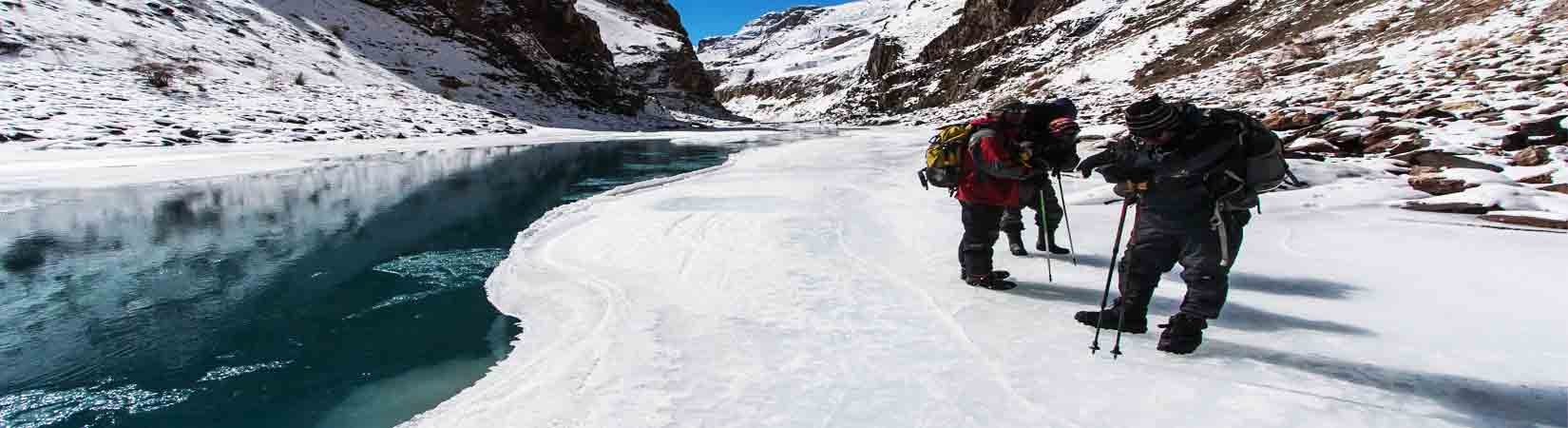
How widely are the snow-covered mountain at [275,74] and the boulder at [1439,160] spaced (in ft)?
89.4

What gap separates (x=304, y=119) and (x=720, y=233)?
77.9ft

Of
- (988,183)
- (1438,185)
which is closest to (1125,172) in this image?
(988,183)

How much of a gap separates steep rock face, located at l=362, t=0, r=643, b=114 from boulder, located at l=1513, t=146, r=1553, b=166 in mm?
43745

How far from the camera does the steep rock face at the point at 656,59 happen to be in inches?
2889

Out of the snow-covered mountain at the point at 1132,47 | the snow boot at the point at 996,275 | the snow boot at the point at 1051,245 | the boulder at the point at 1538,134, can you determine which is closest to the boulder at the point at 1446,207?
the boulder at the point at 1538,134

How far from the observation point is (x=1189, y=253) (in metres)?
3.35

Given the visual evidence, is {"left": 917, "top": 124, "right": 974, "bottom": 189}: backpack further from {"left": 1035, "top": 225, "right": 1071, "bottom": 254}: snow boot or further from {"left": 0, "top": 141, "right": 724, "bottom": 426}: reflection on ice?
{"left": 0, "top": 141, "right": 724, "bottom": 426}: reflection on ice

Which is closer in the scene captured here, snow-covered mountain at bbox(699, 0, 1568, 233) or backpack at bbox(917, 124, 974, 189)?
backpack at bbox(917, 124, 974, 189)

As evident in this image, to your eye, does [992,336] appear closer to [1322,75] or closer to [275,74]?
[1322,75]

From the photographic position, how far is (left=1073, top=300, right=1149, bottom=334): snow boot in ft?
12.2

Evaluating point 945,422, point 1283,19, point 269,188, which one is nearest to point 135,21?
point 269,188

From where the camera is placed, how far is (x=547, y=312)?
15.2 feet

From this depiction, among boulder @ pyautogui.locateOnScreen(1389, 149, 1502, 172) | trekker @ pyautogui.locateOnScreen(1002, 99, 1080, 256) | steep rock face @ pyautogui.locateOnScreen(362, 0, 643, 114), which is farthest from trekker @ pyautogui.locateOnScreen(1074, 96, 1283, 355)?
steep rock face @ pyautogui.locateOnScreen(362, 0, 643, 114)

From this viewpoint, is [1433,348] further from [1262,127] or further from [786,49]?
[786,49]
